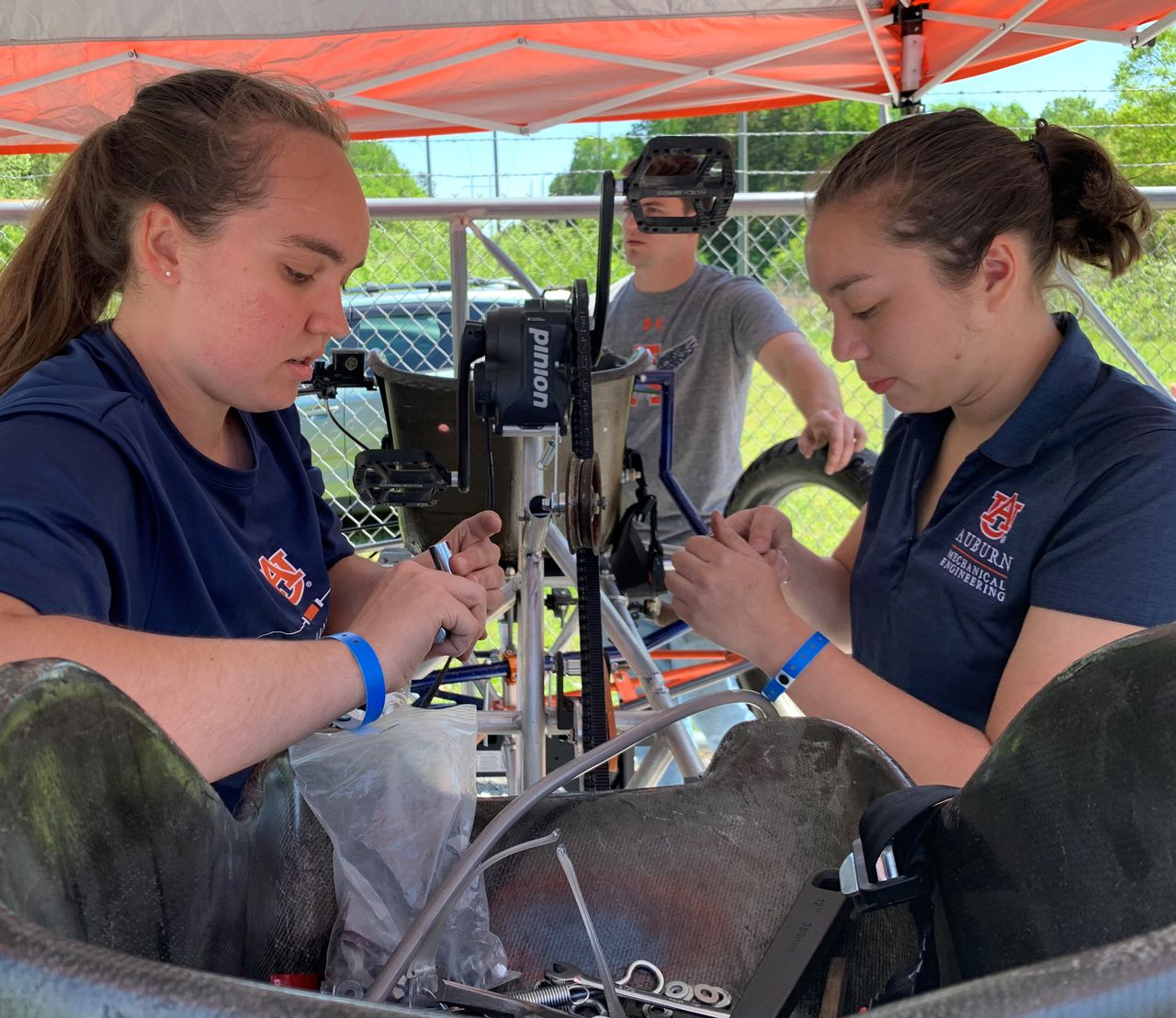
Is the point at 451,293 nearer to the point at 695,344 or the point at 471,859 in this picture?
the point at 695,344

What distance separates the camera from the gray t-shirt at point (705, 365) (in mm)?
2713

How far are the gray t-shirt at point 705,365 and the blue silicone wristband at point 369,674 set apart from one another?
5.92 ft

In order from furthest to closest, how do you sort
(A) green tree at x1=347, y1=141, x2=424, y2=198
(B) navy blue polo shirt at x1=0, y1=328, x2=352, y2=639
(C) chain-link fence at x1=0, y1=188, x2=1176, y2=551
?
(A) green tree at x1=347, y1=141, x2=424, y2=198
(C) chain-link fence at x1=0, y1=188, x2=1176, y2=551
(B) navy blue polo shirt at x1=0, y1=328, x2=352, y2=639

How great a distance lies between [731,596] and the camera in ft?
4.31

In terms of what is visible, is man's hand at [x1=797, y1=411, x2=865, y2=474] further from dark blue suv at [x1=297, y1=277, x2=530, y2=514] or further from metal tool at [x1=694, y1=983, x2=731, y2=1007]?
dark blue suv at [x1=297, y1=277, x2=530, y2=514]

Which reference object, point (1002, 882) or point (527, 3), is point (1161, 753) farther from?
point (527, 3)

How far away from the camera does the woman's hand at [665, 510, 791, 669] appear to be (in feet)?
4.22

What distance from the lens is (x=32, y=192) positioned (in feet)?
11.7

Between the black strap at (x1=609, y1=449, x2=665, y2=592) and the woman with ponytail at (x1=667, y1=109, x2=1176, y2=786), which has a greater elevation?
the woman with ponytail at (x1=667, y1=109, x2=1176, y2=786)

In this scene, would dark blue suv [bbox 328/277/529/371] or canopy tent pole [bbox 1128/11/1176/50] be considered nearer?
canopy tent pole [bbox 1128/11/1176/50]

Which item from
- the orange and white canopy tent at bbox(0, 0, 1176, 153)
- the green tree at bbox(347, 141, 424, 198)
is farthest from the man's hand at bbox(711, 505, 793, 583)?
the green tree at bbox(347, 141, 424, 198)

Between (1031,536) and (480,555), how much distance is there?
0.59 m

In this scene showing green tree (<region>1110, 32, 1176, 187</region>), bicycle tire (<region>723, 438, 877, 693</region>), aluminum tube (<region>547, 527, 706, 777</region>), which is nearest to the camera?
aluminum tube (<region>547, 527, 706, 777</region>)

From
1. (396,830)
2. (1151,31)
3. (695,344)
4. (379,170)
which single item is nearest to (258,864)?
(396,830)
